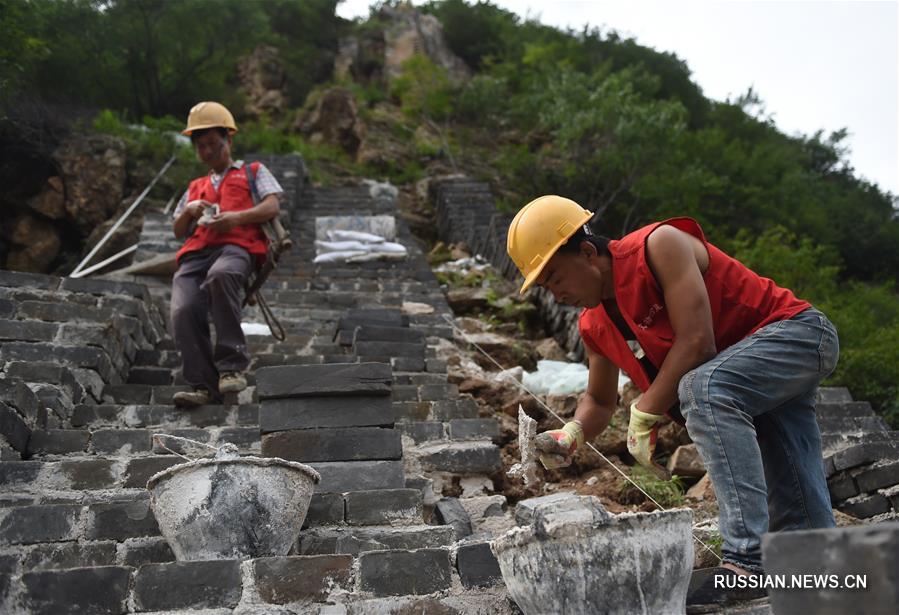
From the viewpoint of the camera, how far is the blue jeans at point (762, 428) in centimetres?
214

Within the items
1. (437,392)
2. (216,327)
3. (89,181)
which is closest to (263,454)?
(216,327)

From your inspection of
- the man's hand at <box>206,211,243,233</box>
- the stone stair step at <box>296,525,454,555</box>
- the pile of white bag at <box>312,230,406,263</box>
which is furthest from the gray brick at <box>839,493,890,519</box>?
the pile of white bag at <box>312,230,406,263</box>

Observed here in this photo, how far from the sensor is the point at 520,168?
543 inches

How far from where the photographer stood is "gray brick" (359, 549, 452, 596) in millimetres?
2268

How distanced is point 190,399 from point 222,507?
1.84m

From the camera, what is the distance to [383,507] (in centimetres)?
290

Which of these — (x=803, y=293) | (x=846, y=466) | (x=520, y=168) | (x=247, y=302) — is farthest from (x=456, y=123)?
(x=846, y=466)

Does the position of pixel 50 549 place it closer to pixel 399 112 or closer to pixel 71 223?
pixel 71 223

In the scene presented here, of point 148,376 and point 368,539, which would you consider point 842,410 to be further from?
point 148,376

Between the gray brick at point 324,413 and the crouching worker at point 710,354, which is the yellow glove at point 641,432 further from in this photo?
the gray brick at point 324,413

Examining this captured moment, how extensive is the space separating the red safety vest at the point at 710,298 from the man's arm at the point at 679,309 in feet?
0.17

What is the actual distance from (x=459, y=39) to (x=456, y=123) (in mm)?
6723

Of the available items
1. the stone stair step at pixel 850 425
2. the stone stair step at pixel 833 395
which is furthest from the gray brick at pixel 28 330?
the stone stair step at pixel 833 395

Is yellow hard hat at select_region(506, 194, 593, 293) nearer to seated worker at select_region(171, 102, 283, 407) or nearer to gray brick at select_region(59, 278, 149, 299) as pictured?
seated worker at select_region(171, 102, 283, 407)
